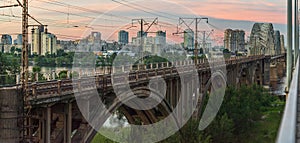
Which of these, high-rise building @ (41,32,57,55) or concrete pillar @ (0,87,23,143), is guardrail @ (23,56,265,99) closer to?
concrete pillar @ (0,87,23,143)

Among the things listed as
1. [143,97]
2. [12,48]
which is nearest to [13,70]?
[12,48]

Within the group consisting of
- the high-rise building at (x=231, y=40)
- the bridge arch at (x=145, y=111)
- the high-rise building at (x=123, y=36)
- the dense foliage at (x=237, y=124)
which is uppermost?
the high-rise building at (x=231, y=40)

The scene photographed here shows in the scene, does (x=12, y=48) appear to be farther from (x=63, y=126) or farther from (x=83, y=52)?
(x=63, y=126)

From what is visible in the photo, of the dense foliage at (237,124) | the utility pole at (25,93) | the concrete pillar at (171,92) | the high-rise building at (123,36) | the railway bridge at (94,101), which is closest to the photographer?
the utility pole at (25,93)

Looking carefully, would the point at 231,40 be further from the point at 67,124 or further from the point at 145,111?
the point at 67,124

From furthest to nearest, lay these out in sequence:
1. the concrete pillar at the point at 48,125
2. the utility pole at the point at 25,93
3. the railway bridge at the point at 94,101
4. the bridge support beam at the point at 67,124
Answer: the bridge support beam at the point at 67,124 < the concrete pillar at the point at 48,125 < the railway bridge at the point at 94,101 < the utility pole at the point at 25,93

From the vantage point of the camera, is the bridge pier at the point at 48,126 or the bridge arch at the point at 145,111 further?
the bridge arch at the point at 145,111

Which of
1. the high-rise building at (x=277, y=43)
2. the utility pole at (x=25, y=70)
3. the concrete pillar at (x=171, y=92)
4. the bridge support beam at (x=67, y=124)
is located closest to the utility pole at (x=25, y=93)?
the utility pole at (x=25, y=70)

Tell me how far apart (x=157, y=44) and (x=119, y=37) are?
5515 millimetres

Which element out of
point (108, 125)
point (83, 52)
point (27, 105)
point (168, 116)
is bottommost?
point (108, 125)

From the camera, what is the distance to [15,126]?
9906mm

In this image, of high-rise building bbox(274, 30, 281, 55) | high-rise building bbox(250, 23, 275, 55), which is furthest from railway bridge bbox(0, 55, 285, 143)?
high-rise building bbox(274, 30, 281, 55)

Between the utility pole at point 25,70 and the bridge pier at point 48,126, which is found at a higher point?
the utility pole at point 25,70

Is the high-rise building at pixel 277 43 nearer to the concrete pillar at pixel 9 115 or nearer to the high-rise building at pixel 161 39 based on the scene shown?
the high-rise building at pixel 161 39
